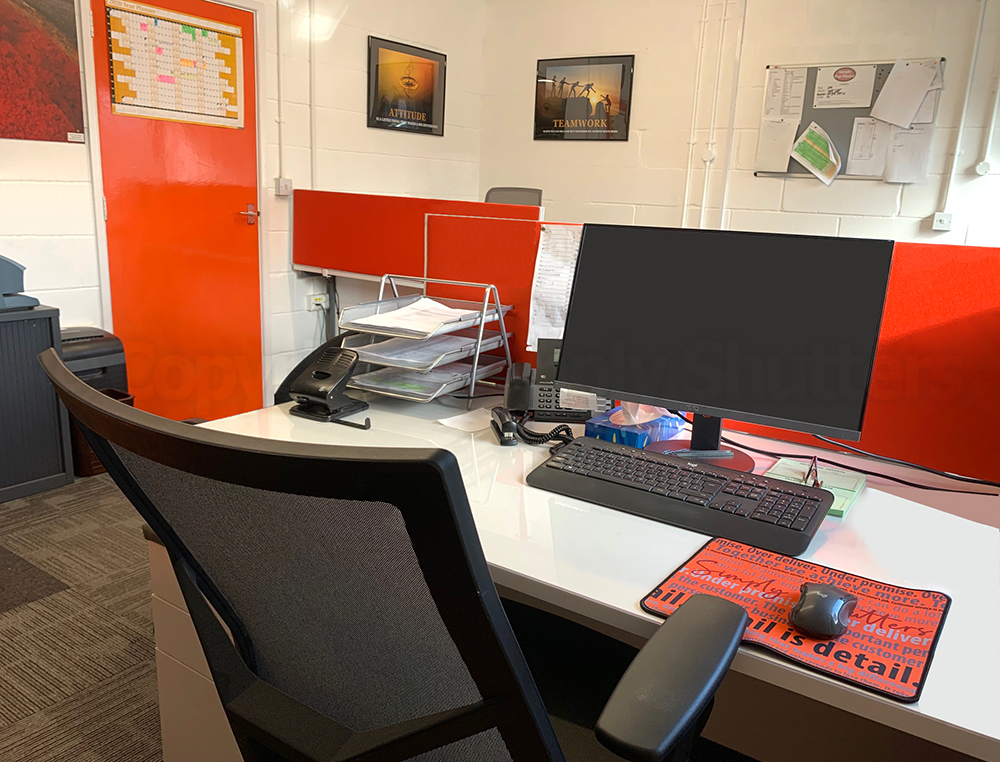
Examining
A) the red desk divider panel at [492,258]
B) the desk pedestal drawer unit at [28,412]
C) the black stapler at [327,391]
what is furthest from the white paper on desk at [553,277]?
the desk pedestal drawer unit at [28,412]

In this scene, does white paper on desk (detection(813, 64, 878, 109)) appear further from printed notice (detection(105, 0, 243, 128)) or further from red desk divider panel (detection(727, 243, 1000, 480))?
printed notice (detection(105, 0, 243, 128))

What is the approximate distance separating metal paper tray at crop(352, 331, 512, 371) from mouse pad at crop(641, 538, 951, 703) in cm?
82

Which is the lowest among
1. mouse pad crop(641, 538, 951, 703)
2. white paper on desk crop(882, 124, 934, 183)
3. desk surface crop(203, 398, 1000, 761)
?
desk surface crop(203, 398, 1000, 761)

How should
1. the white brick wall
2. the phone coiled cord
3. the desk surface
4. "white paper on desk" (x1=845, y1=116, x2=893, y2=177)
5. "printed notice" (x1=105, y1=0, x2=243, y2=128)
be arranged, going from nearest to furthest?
the desk surface < the phone coiled cord < the white brick wall < "printed notice" (x1=105, y1=0, x2=243, y2=128) < "white paper on desk" (x1=845, y1=116, x2=893, y2=177)

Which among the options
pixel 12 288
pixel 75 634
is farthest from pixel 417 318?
pixel 12 288

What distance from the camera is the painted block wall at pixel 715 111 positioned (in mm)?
3596

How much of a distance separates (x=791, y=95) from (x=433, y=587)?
13.5 feet

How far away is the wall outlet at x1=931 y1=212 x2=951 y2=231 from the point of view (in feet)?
11.9

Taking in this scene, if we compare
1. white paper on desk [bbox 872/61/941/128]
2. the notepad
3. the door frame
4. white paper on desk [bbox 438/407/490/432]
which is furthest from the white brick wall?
white paper on desk [bbox 872/61/941/128]

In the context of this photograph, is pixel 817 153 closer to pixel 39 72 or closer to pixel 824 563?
pixel 824 563

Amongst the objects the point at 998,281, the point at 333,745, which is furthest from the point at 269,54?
the point at 333,745

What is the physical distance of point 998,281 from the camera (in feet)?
4.47

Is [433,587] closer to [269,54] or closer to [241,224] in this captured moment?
[241,224]

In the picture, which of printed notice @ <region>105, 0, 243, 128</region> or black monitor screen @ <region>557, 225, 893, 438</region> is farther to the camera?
printed notice @ <region>105, 0, 243, 128</region>
